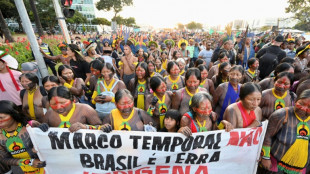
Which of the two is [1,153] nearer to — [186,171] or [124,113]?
[124,113]

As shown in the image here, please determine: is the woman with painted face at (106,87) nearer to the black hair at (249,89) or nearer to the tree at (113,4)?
the black hair at (249,89)

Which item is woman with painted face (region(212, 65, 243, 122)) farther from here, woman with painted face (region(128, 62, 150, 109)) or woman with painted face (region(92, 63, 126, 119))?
woman with painted face (region(92, 63, 126, 119))

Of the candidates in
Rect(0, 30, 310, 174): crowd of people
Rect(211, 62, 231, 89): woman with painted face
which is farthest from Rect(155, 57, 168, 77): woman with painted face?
Rect(0, 30, 310, 174): crowd of people

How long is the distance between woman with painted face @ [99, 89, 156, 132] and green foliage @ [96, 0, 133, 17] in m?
50.1

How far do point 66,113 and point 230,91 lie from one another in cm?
264

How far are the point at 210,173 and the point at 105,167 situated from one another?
56.0 inches

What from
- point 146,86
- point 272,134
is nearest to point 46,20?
point 146,86

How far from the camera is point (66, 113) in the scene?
7.23 ft

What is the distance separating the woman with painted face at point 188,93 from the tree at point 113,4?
4966cm

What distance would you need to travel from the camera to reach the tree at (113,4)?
149ft

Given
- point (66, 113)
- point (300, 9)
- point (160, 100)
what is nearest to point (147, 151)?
point (160, 100)

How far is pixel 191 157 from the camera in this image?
2176 mm

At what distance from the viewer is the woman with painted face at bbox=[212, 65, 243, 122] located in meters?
2.94

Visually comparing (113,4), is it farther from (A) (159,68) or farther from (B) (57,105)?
(B) (57,105)
